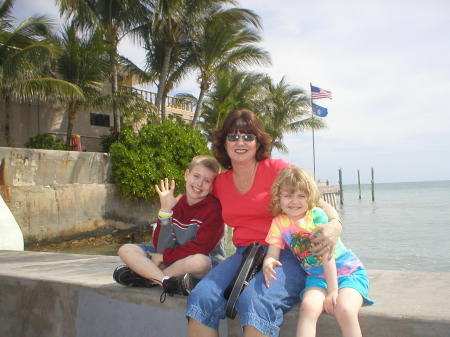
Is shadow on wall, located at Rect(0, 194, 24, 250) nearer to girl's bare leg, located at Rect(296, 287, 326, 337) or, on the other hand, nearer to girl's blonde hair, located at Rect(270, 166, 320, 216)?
girl's blonde hair, located at Rect(270, 166, 320, 216)

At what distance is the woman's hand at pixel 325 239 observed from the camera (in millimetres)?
2299

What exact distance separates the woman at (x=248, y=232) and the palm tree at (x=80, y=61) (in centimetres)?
1432

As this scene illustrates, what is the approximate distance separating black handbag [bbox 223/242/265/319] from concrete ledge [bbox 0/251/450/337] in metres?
0.27

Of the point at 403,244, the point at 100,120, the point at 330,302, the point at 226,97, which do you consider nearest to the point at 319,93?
the point at 226,97

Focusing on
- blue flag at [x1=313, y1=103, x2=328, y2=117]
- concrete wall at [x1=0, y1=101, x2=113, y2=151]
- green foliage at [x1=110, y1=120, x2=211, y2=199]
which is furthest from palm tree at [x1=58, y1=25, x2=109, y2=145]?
blue flag at [x1=313, y1=103, x2=328, y2=117]

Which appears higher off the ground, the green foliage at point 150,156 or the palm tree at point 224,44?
the palm tree at point 224,44

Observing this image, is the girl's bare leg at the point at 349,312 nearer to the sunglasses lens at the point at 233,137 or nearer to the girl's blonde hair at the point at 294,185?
the girl's blonde hair at the point at 294,185

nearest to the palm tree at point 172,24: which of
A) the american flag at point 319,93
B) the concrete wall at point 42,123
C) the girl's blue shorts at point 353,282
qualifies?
the concrete wall at point 42,123

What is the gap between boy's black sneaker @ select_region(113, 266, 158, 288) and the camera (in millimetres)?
2814

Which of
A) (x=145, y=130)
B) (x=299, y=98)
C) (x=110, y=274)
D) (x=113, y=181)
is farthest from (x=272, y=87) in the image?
(x=110, y=274)

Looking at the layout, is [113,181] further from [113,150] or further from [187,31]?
[187,31]

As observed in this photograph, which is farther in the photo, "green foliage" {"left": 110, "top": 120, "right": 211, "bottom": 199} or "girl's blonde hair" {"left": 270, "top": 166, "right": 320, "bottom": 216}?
"green foliage" {"left": 110, "top": 120, "right": 211, "bottom": 199}

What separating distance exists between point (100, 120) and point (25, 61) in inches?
286

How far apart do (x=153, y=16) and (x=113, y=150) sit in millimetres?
6658
